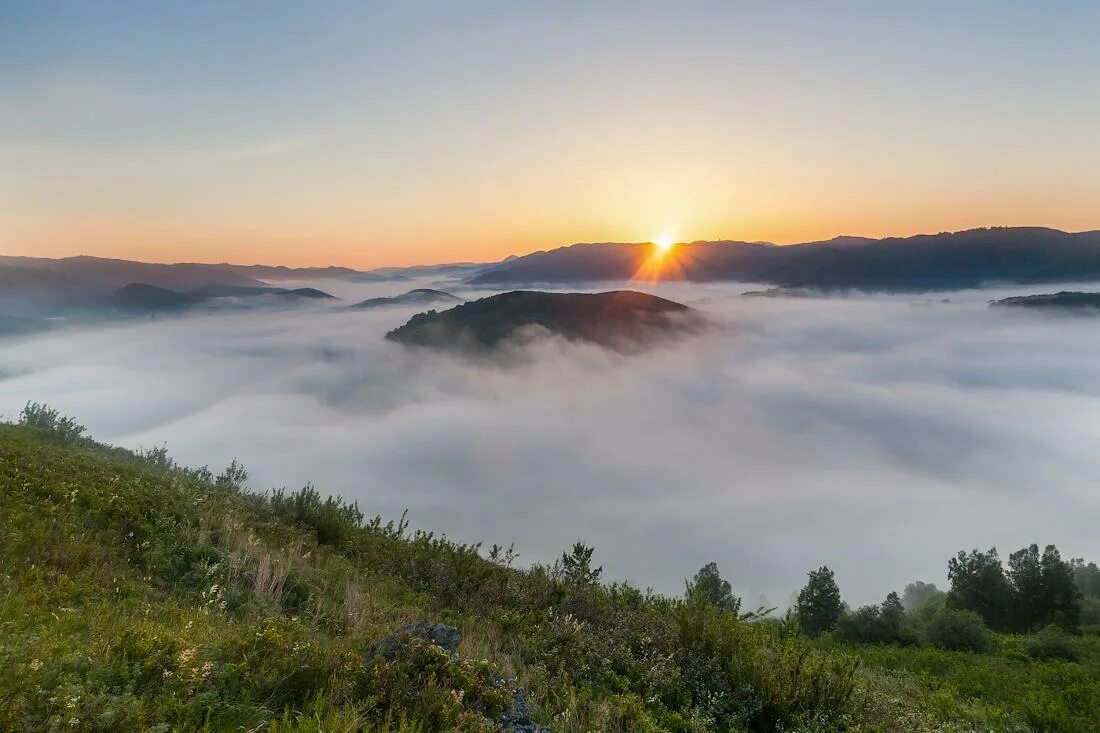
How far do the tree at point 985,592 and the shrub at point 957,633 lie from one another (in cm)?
2655

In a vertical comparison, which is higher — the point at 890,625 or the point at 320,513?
the point at 320,513

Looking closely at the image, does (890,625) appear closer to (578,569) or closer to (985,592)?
(578,569)

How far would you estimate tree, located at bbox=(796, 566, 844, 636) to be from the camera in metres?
40.3

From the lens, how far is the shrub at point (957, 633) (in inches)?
933

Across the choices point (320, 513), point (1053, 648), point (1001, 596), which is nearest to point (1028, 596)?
point (1001, 596)

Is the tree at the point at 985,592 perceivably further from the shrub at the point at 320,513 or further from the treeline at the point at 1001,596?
the shrub at the point at 320,513

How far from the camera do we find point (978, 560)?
48438 mm

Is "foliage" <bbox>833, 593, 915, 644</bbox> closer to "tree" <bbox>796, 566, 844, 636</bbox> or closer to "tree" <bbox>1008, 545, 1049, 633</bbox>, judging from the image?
"tree" <bbox>796, 566, 844, 636</bbox>

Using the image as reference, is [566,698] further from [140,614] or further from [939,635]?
[939,635]

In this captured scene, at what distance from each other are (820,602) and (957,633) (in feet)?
59.8

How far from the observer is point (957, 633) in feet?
80.2

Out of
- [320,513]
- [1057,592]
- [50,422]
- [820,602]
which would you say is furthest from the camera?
[1057,592]

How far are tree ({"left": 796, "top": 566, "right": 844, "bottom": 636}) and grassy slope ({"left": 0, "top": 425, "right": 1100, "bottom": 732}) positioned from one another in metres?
30.7

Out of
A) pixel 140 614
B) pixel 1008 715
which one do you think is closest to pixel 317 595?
pixel 140 614
